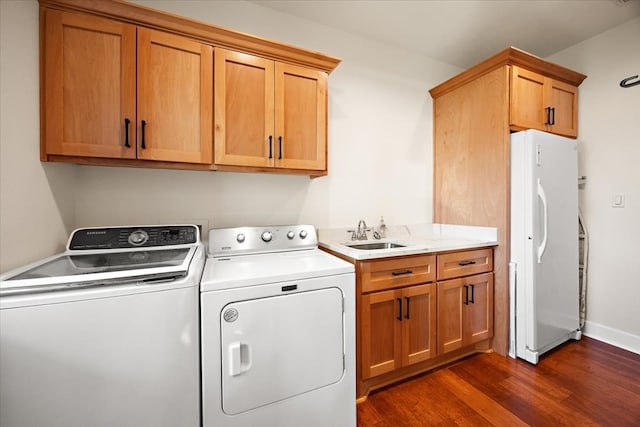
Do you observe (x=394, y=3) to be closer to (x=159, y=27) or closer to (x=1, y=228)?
(x=159, y=27)

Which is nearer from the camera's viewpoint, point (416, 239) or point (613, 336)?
point (613, 336)

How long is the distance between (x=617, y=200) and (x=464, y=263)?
1452 mm

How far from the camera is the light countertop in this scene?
1699 millimetres

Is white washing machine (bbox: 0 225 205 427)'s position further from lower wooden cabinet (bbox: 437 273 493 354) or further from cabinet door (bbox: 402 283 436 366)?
lower wooden cabinet (bbox: 437 273 493 354)

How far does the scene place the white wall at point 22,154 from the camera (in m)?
1.03

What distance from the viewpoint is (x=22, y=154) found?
3.67 ft

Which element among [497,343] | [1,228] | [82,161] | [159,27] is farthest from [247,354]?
[497,343]

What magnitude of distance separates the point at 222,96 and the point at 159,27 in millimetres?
435

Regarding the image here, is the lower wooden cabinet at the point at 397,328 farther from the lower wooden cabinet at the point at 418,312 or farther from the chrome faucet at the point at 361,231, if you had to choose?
the chrome faucet at the point at 361,231

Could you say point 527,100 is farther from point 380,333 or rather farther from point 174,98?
point 174,98

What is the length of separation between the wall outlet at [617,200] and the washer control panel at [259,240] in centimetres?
250

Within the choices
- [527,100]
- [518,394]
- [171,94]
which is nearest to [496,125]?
[527,100]

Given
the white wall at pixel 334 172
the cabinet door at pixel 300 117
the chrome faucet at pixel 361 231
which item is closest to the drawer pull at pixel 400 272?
the chrome faucet at pixel 361 231

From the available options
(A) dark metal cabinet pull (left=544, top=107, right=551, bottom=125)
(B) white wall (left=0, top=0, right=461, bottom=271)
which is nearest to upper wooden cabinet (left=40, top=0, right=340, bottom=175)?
(B) white wall (left=0, top=0, right=461, bottom=271)
